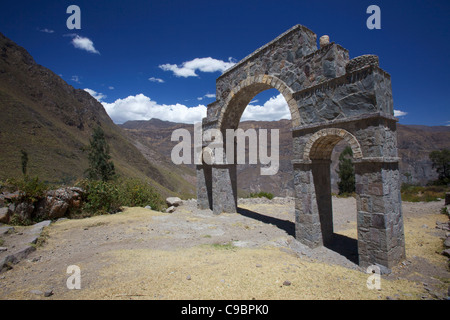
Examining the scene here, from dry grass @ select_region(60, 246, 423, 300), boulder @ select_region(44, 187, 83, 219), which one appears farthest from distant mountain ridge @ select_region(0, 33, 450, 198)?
dry grass @ select_region(60, 246, 423, 300)

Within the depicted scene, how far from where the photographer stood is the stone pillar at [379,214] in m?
4.51

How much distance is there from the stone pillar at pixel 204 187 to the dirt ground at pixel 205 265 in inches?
117

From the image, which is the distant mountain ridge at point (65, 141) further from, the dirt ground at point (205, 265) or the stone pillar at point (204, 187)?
the dirt ground at point (205, 265)

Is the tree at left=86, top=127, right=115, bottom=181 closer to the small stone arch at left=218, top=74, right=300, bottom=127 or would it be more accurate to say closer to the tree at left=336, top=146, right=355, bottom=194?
the small stone arch at left=218, top=74, right=300, bottom=127

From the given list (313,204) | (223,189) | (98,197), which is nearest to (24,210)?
(98,197)

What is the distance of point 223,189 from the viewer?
9703 mm

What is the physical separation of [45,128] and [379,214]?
41.4m

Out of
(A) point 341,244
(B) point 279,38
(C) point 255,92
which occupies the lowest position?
(A) point 341,244

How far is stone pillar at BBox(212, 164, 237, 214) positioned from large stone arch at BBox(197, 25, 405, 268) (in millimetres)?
3362

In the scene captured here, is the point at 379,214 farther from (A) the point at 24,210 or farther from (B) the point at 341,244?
(A) the point at 24,210

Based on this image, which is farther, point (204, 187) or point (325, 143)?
point (204, 187)

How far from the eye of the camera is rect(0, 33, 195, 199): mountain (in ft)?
84.4
